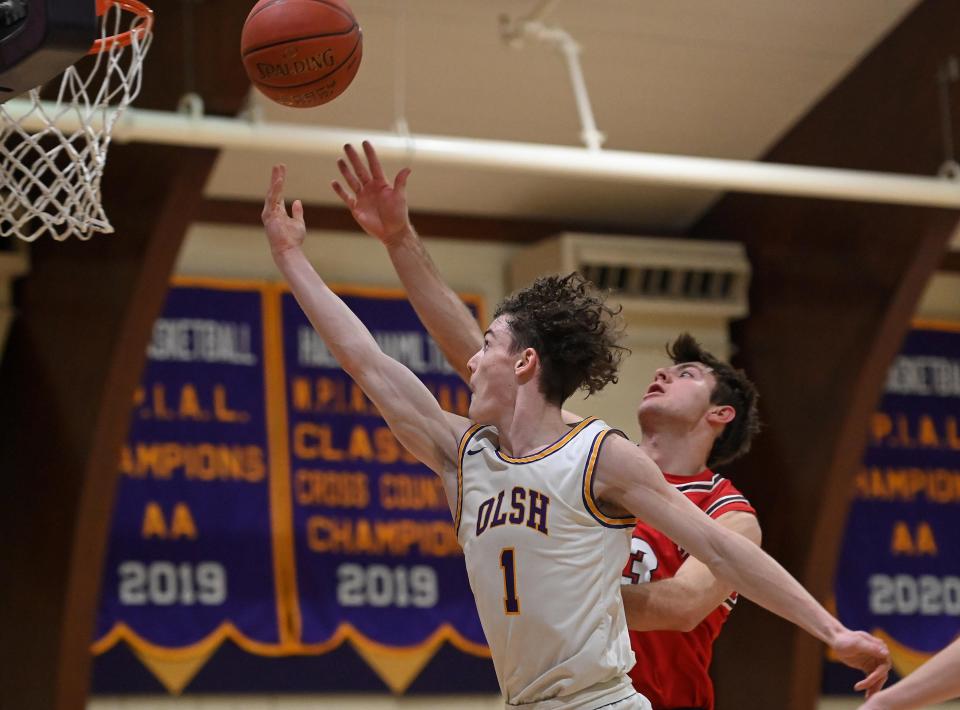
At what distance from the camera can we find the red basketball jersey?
138 inches

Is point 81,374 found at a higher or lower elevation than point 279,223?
higher

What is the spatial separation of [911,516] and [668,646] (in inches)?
222

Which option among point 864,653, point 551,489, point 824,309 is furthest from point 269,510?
point 864,653

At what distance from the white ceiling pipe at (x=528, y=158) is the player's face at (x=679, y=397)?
240 cm

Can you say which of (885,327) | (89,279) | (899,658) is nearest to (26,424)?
(89,279)

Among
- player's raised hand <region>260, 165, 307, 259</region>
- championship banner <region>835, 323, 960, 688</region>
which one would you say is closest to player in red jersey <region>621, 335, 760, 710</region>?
player's raised hand <region>260, 165, 307, 259</region>

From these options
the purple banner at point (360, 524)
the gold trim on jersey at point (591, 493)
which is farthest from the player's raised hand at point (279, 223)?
the purple banner at point (360, 524)

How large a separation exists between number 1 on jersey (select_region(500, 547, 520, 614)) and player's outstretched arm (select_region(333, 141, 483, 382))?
2.63ft

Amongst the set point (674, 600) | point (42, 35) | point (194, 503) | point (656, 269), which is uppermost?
point (656, 269)

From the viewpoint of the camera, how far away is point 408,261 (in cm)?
365

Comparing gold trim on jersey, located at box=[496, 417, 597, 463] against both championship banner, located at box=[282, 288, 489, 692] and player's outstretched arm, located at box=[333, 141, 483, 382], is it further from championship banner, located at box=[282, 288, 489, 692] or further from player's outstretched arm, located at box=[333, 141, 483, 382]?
championship banner, located at box=[282, 288, 489, 692]

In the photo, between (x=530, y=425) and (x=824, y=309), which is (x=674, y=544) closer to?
(x=530, y=425)

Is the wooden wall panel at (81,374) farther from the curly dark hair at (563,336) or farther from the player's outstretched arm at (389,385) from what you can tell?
the curly dark hair at (563,336)

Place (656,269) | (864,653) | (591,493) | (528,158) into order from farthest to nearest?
(656,269)
(528,158)
(591,493)
(864,653)
